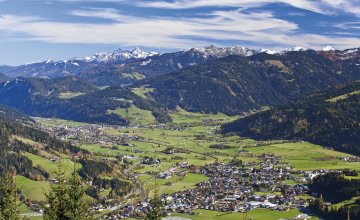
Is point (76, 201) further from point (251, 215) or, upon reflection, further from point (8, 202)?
point (251, 215)

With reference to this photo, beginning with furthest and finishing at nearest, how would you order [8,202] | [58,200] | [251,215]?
1. [251,215]
2. [58,200]
3. [8,202]

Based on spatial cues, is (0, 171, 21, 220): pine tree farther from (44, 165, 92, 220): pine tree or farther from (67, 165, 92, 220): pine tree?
(67, 165, 92, 220): pine tree

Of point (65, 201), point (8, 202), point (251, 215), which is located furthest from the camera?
point (251, 215)

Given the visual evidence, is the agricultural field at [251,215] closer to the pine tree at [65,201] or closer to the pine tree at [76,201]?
the pine tree at [76,201]

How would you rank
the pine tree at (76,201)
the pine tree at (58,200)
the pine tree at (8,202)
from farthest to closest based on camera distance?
the pine tree at (76,201) → the pine tree at (58,200) → the pine tree at (8,202)

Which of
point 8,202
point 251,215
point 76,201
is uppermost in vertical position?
point 76,201

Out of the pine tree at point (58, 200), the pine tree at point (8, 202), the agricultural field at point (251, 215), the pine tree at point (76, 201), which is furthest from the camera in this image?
the agricultural field at point (251, 215)

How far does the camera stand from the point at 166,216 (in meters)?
169

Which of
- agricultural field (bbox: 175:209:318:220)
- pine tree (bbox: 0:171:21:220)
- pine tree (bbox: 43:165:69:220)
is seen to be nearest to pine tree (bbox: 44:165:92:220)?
pine tree (bbox: 43:165:69:220)

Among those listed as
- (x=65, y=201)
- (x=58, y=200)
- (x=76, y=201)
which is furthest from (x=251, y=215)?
(x=58, y=200)

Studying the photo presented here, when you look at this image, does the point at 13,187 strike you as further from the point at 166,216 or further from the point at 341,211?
the point at 341,211

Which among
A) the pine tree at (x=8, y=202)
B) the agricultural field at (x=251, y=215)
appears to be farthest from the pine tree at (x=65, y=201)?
the agricultural field at (x=251, y=215)

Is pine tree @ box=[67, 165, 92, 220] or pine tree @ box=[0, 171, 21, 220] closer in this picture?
pine tree @ box=[0, 171, 21, 220]

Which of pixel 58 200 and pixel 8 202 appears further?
pixel 58 200
